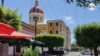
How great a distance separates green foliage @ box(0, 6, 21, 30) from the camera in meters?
20.4

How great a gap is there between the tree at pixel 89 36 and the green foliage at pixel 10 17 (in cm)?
1504

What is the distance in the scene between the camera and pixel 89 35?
3559cm

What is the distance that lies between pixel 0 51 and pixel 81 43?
75.2 ft

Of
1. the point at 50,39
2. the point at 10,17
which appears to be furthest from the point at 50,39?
the point at 10,17

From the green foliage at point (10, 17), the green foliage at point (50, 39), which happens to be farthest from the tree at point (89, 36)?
the green foliage at point (50, 39)

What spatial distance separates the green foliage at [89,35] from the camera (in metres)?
35.1

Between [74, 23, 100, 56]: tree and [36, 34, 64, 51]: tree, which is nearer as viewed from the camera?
[74, 23, 100, 56]: tree

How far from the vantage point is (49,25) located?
10062 centimetres

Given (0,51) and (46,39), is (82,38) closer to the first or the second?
(46,39)

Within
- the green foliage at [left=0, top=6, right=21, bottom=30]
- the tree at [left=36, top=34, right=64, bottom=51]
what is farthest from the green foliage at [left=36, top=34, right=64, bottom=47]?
the green foliage at [left=0, top=6, right=21, bottom=30]

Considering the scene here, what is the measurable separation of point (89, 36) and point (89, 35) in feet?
0.49

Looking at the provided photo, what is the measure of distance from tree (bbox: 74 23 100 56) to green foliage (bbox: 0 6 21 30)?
1504 cm

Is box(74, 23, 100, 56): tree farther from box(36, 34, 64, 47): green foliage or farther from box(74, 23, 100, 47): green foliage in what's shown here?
box(36, 34, 64, 47): green foliage

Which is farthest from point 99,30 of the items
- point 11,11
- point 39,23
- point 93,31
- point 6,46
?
point 39,23
